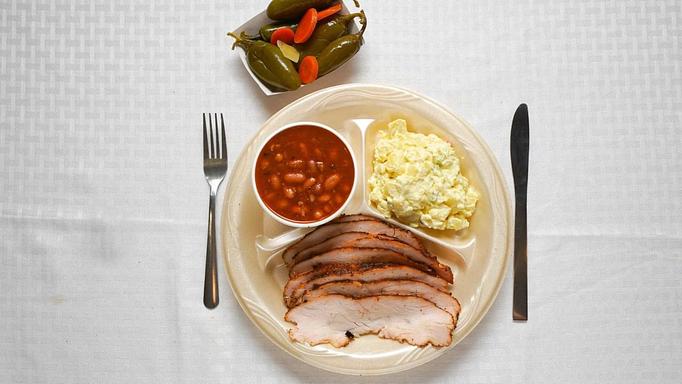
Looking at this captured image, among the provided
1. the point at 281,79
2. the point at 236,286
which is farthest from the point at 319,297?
the point at 281,79

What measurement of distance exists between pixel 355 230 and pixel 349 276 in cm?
19

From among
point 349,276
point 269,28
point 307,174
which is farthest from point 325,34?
point 349,276

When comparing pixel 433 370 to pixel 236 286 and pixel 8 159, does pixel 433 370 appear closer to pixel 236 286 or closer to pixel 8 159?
pixel 236 286

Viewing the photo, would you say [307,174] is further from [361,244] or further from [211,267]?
[211,267]

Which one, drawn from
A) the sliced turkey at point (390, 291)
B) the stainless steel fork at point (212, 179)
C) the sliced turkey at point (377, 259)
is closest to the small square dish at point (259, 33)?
the stainless steel fork at point (212, 179)

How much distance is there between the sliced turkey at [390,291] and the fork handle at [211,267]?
40 centimetres

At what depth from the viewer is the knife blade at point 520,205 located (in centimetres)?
252

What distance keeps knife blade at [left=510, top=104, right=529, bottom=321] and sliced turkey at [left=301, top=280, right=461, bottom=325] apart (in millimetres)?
308

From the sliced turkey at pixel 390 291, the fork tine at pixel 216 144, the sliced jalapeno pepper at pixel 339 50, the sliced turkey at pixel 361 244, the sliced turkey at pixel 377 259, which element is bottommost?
the sliced turkey at pixel 390 291

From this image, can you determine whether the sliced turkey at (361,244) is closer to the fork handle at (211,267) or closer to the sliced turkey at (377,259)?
the sliced turkey at (377,259)

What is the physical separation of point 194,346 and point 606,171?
200 centimetres

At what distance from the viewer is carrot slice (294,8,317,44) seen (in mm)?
2441

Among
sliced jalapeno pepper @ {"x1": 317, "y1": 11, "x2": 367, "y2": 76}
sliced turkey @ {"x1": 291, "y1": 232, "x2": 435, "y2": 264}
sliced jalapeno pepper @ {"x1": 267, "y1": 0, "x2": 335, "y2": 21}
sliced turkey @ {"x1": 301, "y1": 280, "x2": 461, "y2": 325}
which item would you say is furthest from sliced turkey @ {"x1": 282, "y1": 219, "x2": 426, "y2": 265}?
sliced jalapeno pepper @ {"x1": 267, "y1": 0, "x2": 335, "y2": 21}

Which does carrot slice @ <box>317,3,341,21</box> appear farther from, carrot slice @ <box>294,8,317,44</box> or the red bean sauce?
the red bean sauce
